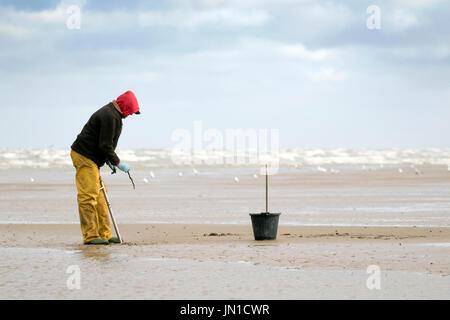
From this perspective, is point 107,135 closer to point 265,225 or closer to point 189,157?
point 265,225

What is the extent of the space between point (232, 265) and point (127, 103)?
9.63 ft

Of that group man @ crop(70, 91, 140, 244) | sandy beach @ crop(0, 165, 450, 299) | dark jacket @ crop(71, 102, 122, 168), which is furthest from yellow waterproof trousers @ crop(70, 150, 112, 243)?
sandy beach @ crop(0, 165, 450, 299)

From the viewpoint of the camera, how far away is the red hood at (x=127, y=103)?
1020 cm

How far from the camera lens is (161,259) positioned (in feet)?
29.4

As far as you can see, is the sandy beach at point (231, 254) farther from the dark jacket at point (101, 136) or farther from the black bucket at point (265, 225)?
the dark jacket at point (101, 136)

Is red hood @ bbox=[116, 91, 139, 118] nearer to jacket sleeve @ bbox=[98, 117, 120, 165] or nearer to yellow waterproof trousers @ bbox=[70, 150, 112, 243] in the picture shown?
jacket sleeve @ bbox=[98, 117, 120, 165]

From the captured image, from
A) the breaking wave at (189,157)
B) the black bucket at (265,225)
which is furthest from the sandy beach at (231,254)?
the breaking wave at (189,157)

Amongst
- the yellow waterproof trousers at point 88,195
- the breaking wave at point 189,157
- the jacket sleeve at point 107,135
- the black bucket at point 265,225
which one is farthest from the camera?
the breaking wave at point 189,157

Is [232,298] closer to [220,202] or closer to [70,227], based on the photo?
[70,227]

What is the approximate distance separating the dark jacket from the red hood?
91 millimetres

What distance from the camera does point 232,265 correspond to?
27.7 ft

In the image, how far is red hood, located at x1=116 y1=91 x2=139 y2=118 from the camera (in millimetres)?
10203

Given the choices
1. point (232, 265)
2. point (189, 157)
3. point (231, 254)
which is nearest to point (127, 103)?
point (231, 254)
